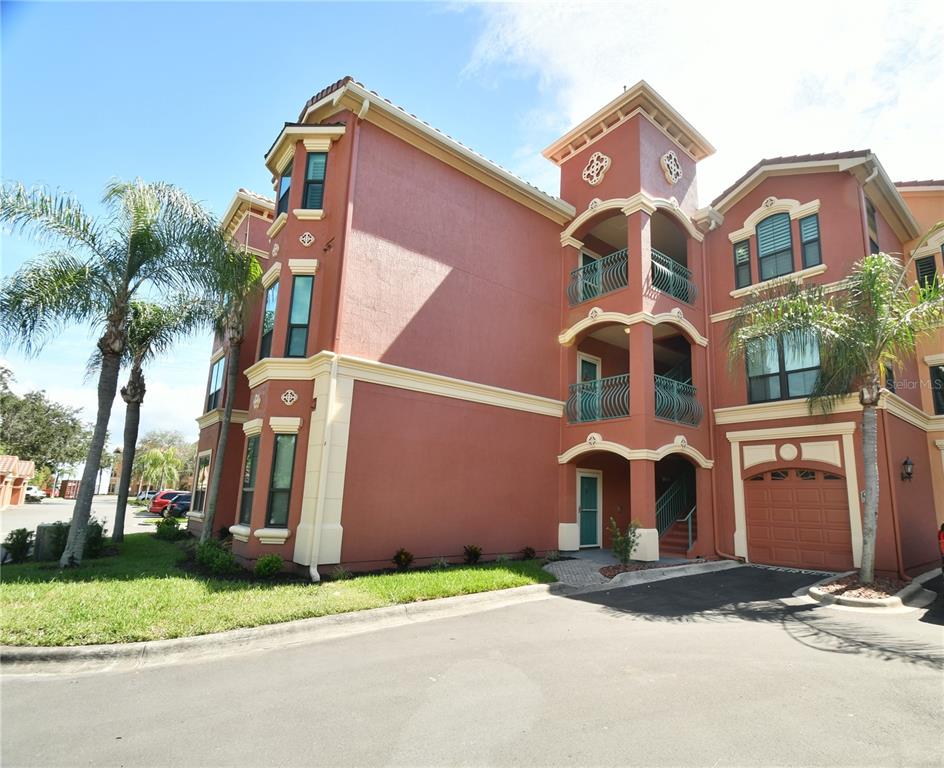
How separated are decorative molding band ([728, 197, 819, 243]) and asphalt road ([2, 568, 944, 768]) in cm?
1152

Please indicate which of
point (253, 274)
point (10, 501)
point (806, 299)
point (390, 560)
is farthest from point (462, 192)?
point (10, 501)

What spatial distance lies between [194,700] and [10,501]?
47433 mm

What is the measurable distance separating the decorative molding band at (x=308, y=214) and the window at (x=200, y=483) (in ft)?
30.6

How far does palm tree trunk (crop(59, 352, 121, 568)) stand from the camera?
1092 centimetres

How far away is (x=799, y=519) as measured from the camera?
539 inches

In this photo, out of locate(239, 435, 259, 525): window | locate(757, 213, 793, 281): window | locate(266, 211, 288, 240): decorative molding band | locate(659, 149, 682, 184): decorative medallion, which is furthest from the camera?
locate(659, 149, 682, 184): decorative medallion

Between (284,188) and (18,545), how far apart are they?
35.4 ft

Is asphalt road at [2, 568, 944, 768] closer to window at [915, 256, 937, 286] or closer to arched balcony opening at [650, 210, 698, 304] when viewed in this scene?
arched balcony opening at [650, 210, 698, 304]

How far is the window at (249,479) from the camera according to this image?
40.3 ft

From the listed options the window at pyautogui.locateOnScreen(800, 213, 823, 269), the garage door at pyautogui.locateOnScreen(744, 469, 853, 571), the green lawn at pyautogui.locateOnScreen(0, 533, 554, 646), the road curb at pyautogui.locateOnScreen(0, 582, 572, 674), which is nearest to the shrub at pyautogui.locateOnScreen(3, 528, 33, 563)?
the green lawn at pyautogui.locateOnScreen(0, 533, 554, 646)

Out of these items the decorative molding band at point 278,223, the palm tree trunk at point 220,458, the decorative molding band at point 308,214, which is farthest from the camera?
the decorative molding band at point 278,223

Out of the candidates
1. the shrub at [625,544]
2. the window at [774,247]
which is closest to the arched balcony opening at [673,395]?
the window at [774,247]

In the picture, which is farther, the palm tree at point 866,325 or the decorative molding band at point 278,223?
the decorative molding band at point 278,223

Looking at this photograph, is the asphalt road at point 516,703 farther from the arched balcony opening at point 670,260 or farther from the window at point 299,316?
the arched balcony opening at point 670,260
